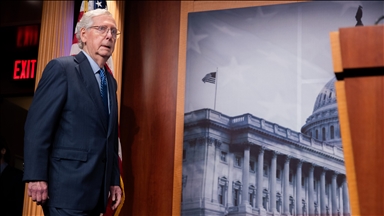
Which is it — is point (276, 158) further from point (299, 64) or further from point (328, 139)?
point (299, 64)

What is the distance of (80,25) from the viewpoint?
2646 mm

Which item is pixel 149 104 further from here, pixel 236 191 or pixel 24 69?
pixel 24 69

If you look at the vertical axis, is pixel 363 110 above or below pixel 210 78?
below

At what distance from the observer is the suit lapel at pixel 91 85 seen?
2.42 m

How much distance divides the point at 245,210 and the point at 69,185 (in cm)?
185

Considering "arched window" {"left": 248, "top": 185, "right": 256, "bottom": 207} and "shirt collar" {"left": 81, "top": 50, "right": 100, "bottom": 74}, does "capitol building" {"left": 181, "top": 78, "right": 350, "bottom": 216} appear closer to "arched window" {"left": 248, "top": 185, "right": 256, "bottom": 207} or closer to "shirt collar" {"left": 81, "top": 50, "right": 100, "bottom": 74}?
"arched window" {"left": 248, "top": 185, "right": 256, "bottom": 207}

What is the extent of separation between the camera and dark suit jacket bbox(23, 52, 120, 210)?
2.23m

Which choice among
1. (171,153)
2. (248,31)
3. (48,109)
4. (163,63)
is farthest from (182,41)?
(48,109)

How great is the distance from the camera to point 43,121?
89.0 inches

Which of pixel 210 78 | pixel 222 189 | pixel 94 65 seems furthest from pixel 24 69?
pixel 94 65

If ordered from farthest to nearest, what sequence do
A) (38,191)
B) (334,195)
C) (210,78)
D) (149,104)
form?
(149,104) → (210,78) → (334,195) → (38,191)

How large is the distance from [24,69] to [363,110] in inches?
155

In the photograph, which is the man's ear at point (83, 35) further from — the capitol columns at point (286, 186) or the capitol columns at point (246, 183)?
the capitol columns at point (286, 186)

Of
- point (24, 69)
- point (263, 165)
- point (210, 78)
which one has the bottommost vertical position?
point (263, 165)
